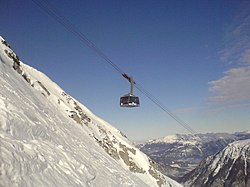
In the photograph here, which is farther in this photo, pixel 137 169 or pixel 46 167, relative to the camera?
pixel 137 169

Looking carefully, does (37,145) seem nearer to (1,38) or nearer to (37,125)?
(37,125)

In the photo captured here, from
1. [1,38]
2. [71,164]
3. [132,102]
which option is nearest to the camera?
[71,164]

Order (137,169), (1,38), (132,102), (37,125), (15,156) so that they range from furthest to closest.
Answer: (137,169)
(1,38)
(132,102)
(37,125)
(15,156)

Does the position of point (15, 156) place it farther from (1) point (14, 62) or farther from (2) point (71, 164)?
(1) point (14, 62)

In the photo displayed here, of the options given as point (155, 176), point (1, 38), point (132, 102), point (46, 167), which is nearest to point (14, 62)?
point (1, 38)

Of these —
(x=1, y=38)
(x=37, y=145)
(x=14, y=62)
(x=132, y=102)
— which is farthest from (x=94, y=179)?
(x=1, y=38)

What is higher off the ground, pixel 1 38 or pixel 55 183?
pixel 1 38

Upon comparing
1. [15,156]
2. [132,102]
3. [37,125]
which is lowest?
[15,156]
